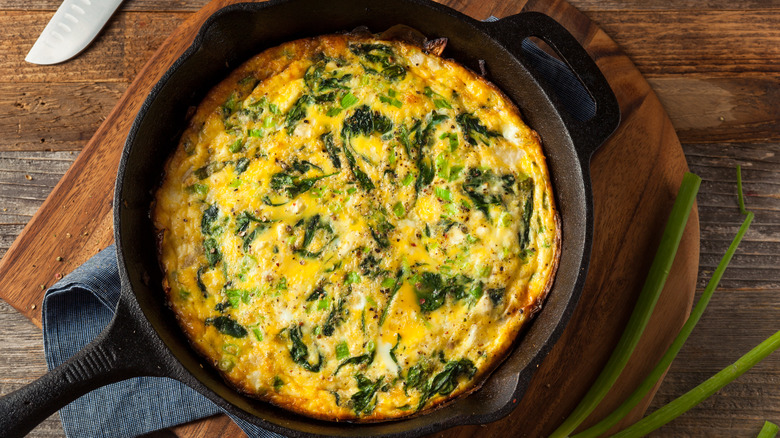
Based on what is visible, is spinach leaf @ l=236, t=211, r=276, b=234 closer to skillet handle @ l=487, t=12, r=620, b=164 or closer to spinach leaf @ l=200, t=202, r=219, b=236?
spinach leaf @ l=200, t=202, r=219, b=236

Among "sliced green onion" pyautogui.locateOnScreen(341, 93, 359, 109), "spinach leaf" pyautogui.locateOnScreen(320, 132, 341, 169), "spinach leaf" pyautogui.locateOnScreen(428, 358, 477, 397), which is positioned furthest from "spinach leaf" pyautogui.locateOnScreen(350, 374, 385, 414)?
"sliced green onion" pyautogui.locateOnScreen(341, 93, 359, 109)

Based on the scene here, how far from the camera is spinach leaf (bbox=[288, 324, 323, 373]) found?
2396mm

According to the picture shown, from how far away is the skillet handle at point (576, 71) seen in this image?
2.38 meters

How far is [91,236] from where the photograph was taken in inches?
111

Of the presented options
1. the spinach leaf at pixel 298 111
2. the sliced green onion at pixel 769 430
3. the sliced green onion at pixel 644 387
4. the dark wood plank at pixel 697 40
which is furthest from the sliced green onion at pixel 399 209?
the sliced green onion at pixel 769 430

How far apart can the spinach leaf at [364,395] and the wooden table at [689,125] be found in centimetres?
187

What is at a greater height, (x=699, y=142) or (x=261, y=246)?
(x=261, y=246)

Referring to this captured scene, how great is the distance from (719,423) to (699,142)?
1654mm

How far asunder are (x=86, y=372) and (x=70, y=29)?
207cm

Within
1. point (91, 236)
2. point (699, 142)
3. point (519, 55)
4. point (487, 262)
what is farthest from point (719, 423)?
point (91, 236)

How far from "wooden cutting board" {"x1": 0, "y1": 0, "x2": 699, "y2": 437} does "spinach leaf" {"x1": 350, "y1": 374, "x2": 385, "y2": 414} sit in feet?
1.82

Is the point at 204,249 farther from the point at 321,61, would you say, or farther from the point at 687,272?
the point at 687,272

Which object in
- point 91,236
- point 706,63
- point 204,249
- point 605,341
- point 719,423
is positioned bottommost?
point 719,423

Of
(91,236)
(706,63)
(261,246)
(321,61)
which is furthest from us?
(706,63)
